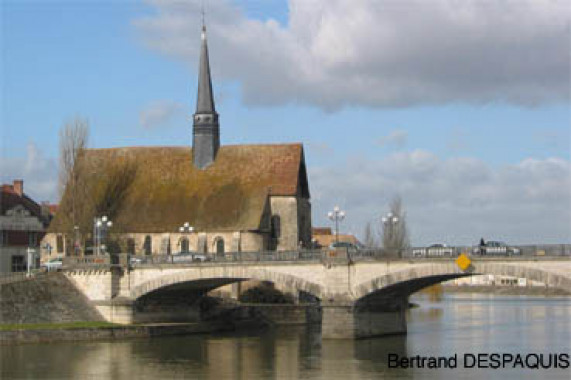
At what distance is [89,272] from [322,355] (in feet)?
78.9

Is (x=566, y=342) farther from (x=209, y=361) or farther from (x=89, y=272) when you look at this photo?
(x=89, y=272)

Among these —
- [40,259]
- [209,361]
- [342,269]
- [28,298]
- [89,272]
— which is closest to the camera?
[209,361]

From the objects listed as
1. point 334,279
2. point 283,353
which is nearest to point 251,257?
point 334,279

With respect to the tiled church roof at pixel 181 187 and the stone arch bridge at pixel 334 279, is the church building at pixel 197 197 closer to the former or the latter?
the tiled church roof at pixel 181 187

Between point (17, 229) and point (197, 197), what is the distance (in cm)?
1851

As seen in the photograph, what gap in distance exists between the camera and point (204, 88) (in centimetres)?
9175

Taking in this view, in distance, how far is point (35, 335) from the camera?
63062 millimetres

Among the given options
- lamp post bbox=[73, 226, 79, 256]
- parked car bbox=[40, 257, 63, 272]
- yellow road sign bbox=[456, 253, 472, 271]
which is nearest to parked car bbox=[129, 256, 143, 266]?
parked car bbox=[40, 257, 63, 272]

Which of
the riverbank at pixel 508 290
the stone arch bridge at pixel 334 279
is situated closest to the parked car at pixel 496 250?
the stone arch bridge at pixel 334 279

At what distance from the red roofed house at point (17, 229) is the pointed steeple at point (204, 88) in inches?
773

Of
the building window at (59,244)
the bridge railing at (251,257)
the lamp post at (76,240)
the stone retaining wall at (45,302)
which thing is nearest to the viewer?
the bridge railing at (251,257)

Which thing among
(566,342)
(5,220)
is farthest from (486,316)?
(5,220)

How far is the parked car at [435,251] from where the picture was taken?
6106 cm

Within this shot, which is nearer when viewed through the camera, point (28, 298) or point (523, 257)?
point (523, 257)
